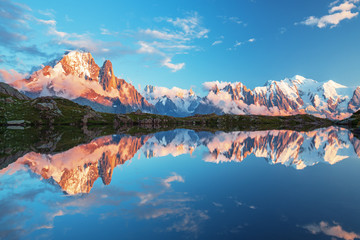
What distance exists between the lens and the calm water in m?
11.8

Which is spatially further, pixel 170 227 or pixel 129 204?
pixel 129 204

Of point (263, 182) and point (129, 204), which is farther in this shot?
point (263, 182)

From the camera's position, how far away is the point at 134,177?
2391 cm

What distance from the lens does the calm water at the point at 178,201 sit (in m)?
11.8

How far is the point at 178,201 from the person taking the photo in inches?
640

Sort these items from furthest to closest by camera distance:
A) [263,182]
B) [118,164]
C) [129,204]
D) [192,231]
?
[118,164], [263,182], [129,204], [192,231]

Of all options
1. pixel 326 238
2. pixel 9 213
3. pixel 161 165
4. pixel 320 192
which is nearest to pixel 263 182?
pixel 320 192

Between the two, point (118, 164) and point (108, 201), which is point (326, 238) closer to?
point (108, 201)

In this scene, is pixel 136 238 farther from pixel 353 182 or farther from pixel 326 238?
pixel 353 182

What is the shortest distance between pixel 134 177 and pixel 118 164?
23.1 feet

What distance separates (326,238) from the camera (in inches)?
432

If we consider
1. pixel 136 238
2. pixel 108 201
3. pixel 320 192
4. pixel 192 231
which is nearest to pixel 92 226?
pixel 136 238

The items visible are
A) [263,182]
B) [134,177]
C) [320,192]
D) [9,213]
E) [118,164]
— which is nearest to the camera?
[9,213]

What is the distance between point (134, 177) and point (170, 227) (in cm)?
1252
